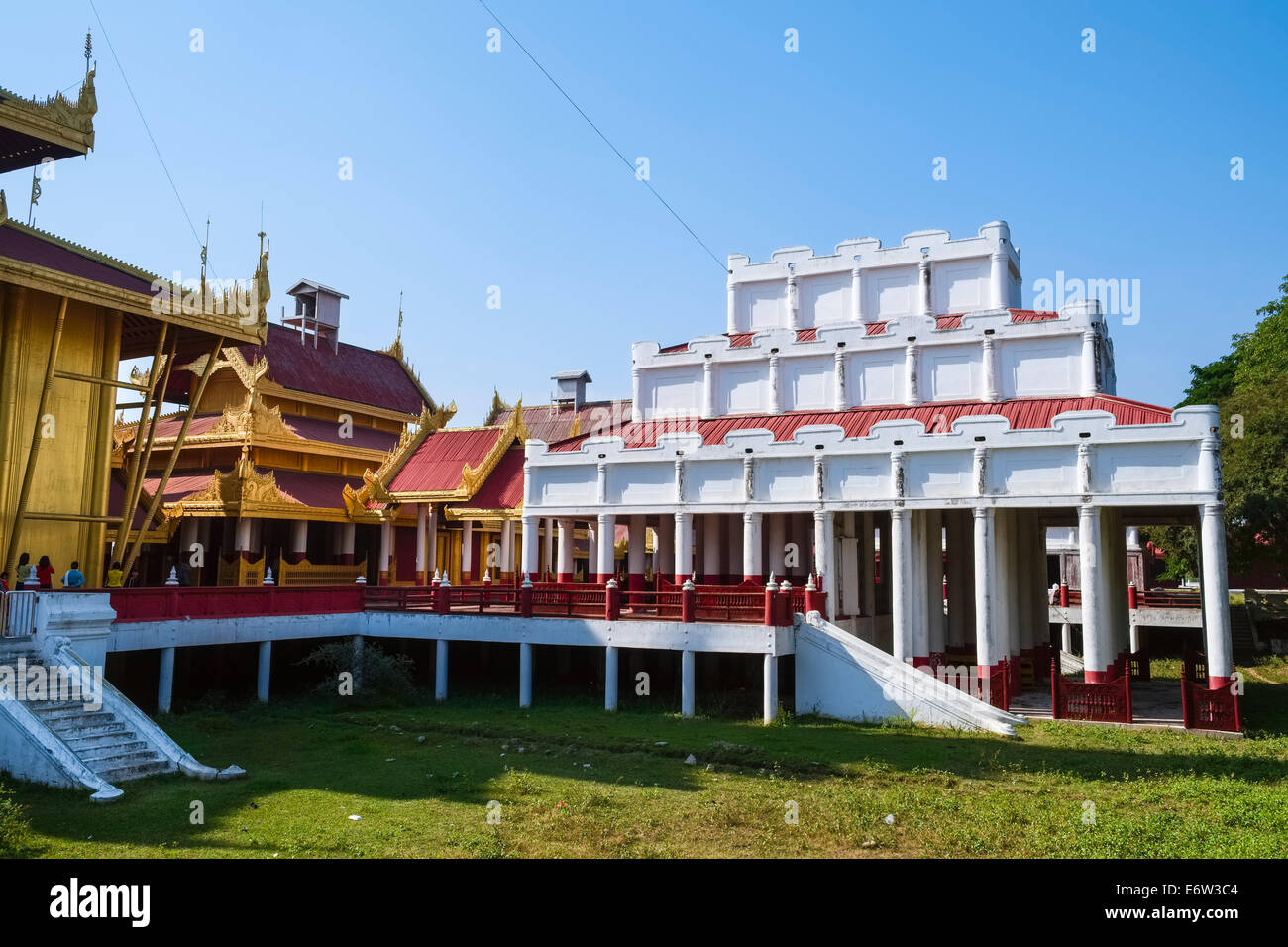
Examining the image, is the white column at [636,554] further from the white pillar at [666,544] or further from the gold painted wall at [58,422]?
the gold painted wall at [58,422]

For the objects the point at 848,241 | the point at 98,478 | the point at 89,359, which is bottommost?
the point at 98,478

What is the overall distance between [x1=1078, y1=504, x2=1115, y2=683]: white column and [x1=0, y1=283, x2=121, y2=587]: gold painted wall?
76.2 ft

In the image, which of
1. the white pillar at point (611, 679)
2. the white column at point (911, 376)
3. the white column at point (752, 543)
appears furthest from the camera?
the white column at point (911, 376)

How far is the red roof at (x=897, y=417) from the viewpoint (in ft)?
79.0

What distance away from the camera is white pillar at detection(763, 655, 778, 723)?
71.7ft

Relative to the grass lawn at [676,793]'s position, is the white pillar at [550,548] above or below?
above

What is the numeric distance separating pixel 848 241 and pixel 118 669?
956 inches

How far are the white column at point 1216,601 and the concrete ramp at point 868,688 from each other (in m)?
4.68

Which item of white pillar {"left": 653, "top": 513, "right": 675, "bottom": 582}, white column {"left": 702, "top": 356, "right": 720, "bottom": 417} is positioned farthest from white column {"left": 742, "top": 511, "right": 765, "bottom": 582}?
white pillar {"left": 653, "top": 513, "right": 675, "bottom": 582}

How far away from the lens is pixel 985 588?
23406 millimetres

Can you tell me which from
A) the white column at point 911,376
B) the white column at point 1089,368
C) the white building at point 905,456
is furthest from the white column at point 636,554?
the white column at point 1089,368

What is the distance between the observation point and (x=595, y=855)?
37.0 feet
